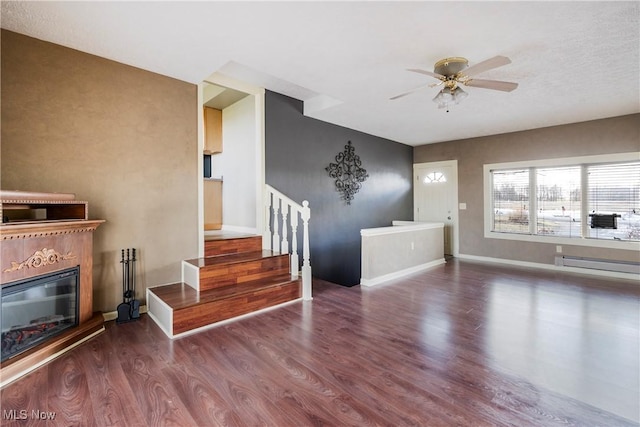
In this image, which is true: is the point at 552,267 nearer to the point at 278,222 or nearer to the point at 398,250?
the point at 398,250

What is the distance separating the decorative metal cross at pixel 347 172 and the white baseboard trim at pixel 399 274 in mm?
1617

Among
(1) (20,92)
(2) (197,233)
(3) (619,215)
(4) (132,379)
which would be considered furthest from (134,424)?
(3) (619,215)

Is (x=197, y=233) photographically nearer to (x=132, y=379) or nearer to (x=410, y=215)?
(x=132, y=379)

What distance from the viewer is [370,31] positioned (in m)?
2.42

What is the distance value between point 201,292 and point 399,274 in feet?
10.2

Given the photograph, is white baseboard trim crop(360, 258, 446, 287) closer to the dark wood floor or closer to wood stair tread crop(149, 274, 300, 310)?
the dark wood floor

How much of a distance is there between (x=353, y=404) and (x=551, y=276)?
15.5 ft

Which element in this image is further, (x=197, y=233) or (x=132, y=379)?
(x=197, y=233)

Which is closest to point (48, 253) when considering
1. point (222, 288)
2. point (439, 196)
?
point (222, 288)

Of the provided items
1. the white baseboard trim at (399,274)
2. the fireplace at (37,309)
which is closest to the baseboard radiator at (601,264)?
the white baseboard trim at (399,274)

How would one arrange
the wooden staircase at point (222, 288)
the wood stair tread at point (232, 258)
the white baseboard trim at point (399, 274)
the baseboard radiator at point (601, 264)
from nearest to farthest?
1. the wooden staircase at point (222, 288)
2. the wood stair tread at point (232, 258)
3. the white baseboard trim at point (399, 274)
4. the baseboard radiator at point (601, 264)

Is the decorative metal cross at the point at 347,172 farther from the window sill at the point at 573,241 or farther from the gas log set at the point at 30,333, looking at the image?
the gas log set at the point at 30,333

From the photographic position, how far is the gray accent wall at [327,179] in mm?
4398

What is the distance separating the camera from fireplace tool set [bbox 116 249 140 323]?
285cm
